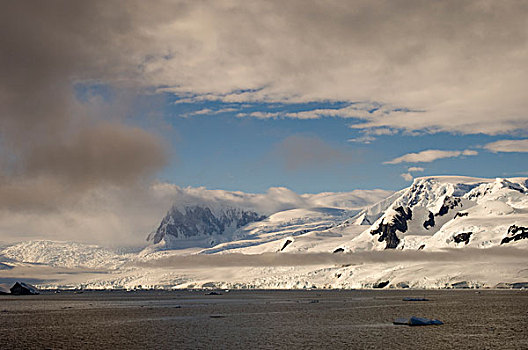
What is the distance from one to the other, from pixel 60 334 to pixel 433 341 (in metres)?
65.4

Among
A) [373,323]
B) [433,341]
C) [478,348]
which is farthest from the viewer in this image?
[373,323]

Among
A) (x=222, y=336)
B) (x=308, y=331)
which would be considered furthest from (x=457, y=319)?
(x=222, y=336)

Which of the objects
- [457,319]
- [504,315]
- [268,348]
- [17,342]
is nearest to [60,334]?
[17,342]

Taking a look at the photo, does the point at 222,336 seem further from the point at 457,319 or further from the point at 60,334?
the point at 457,319

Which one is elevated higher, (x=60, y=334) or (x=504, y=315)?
(x=60, y=334)

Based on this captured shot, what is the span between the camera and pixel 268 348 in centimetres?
8569

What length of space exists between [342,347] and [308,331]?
25.0m

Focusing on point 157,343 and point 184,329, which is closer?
point 157,343

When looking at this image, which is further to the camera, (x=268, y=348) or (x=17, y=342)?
(x=17, y=342)

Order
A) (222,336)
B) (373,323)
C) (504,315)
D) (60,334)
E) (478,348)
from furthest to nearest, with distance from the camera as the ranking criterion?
(504,315) < (373,323) < (60,334) < (222,336) < (478,348)

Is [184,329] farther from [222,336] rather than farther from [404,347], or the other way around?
[404,347]

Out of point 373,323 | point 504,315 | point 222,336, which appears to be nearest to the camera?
point 222,336

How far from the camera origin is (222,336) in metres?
101

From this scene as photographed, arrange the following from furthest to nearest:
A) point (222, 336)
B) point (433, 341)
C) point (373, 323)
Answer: point (373, 323) < point (222, 336) < point (433, 341)
